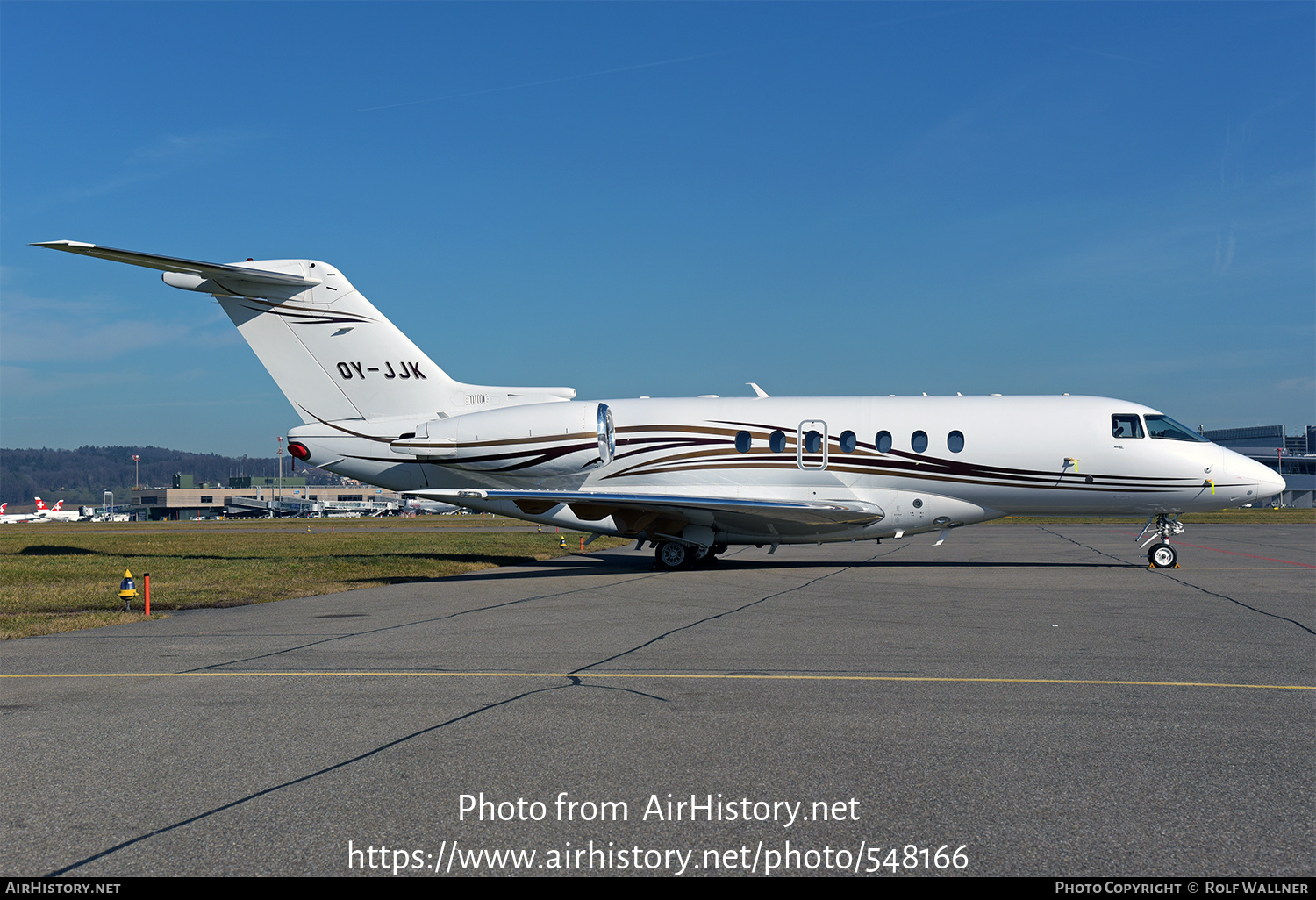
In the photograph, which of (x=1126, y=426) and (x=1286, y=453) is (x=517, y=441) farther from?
(x=1286, y=453)

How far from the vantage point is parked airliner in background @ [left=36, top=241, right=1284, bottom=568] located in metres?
20.9

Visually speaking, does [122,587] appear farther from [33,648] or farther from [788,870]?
[788,870]

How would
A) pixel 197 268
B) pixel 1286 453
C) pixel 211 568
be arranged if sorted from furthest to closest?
pixel 1286 453 → pixel 211 568 → pixel 197 268

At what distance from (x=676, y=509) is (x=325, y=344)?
28.9 feet

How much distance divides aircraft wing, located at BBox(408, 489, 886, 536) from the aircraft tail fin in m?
2.51

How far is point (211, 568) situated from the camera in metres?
23.4

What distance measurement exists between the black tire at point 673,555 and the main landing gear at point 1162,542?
9885 millimetres

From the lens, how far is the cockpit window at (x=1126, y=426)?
21.0m

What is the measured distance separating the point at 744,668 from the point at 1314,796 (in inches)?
189

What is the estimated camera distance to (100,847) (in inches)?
179

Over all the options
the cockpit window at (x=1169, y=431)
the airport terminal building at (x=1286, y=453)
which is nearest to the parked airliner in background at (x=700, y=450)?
the cockpit window at (x=1169, y=431)

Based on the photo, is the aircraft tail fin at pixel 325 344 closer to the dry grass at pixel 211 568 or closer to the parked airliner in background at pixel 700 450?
the parked airliner in background at pixel 700 450

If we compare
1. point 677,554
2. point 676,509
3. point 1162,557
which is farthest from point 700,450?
point 1162,557
